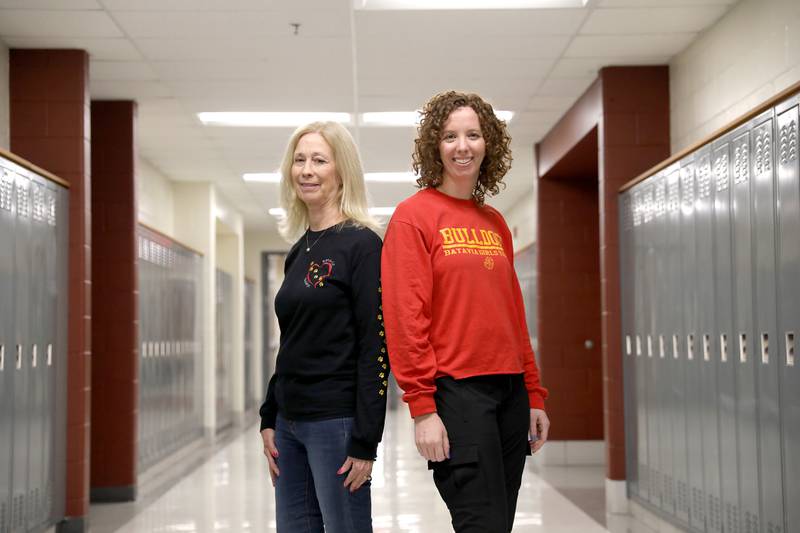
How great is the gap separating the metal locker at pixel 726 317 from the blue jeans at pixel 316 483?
2.55m

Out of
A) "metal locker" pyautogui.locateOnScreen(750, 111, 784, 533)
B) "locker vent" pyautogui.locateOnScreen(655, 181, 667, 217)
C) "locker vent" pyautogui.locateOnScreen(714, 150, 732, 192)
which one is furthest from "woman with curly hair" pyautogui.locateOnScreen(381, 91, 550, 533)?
"locker vent" pyautogui.locateOnScreen(655, 181, 667, 217)

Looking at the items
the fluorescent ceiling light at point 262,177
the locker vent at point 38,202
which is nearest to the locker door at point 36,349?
the locker vent at point 38,202

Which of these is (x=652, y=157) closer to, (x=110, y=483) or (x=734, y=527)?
(x=734, y=527)

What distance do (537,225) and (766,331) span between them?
5159mm

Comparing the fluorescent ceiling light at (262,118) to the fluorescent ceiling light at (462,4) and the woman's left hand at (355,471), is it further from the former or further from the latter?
the woman's left hand at (355,471)

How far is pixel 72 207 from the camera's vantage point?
18.2ft

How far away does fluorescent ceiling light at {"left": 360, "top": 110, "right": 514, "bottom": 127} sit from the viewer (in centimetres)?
756

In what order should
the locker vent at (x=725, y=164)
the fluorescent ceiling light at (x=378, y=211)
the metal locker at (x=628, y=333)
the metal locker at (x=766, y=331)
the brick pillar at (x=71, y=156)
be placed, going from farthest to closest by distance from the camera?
the fluorescent ceiling light at (x=378, y=211)
the metal locker at (x=628, y=333)
the brick pillar at (x=71, y=156)
the locker vent at (x=725, y=164)
the metal locker at (x=766, y=331)

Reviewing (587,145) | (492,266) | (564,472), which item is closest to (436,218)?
(492,266)

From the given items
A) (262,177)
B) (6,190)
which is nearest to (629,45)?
(6,190)

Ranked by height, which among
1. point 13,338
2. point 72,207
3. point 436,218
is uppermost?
point 72,207

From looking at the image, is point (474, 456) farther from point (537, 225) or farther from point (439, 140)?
point (537, 225)

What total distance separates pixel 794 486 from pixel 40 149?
4.38 m

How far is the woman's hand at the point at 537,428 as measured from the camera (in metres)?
2.27
